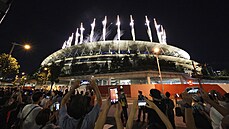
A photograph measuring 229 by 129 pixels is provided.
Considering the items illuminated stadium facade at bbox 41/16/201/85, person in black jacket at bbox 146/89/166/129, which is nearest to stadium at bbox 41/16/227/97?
illuminated stadium facade at bbox 41/16/201/85

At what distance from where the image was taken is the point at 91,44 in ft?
166

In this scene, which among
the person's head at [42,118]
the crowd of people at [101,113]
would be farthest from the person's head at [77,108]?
the person's head at [42,118]

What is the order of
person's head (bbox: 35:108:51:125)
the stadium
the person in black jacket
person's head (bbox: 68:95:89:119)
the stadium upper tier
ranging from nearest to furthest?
person's head (bbox: 68:95:89:119) < person's head (bbox: 35:108:51:125) < the person in black jacket < the stadium < the stadium upper tier

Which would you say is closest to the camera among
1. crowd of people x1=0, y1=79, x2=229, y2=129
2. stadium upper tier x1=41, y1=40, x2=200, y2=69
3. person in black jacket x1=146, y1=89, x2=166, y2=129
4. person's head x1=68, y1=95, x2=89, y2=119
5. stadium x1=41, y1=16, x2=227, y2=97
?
crowd of people x1=0, y1=79, x2=229, y2=129

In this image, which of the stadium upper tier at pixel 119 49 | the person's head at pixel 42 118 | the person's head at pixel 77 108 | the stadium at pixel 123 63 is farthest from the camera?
the stadium upper tier at pixel 119 49

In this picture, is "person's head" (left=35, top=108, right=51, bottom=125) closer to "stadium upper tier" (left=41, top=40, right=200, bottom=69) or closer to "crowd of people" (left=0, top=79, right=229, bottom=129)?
"crowd of people" (left=0, top=79, right=229, bottom=129)

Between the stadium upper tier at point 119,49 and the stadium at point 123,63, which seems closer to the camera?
the stadium at point 123,63

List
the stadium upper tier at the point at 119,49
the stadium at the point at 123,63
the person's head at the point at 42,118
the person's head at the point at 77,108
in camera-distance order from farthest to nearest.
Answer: the stadium upper tier at the point at 119,49
the stadium at the point at 123,63
the person's head at the point at 42,118
the person's head at the point at 77,108

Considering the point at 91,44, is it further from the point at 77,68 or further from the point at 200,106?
the point at 200,106

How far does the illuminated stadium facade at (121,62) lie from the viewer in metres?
28.7

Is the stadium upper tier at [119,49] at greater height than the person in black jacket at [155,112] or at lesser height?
greater

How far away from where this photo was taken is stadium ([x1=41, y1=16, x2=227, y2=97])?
28.5 metres

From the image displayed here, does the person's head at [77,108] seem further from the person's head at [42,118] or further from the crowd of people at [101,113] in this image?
the person's head at [42,118]

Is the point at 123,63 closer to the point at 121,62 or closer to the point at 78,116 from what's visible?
the point at 121,62
